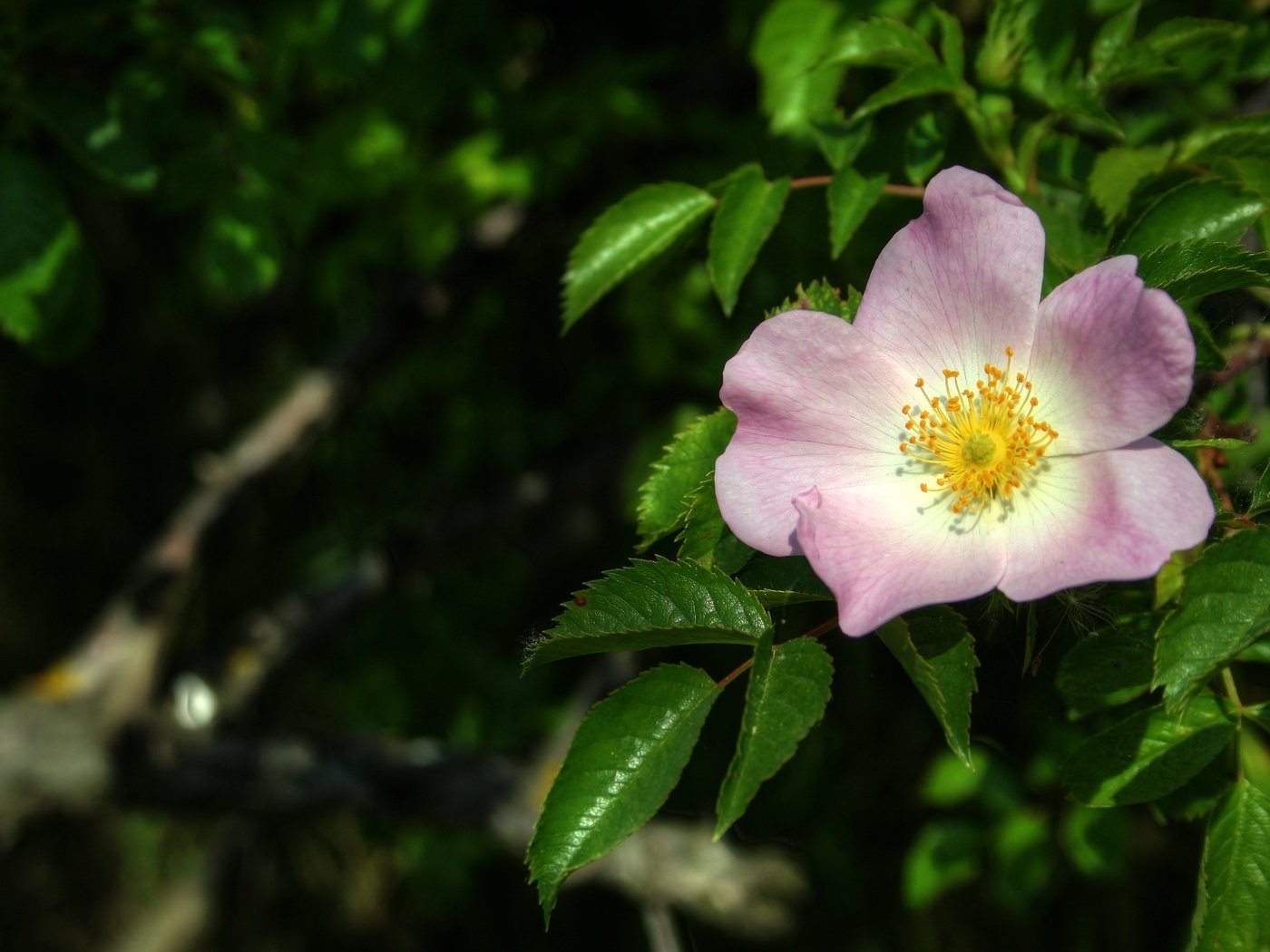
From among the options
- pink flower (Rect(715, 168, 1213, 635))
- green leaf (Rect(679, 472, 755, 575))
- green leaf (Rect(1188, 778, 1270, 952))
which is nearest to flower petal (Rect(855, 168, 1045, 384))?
pink flower (Rect(715, 168, 1213, 635))

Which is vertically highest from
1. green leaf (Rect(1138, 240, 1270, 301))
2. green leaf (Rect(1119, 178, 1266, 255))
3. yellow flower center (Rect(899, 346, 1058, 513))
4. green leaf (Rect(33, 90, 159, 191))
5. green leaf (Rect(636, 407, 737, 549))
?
green leaf (Rect(33, 90, 159, 191))

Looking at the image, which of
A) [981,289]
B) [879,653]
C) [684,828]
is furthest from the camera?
[684,828]

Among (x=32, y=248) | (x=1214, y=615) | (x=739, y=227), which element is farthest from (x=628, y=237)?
(x=32, y=248)

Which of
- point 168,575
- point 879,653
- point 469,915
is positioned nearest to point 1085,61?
point 879,653

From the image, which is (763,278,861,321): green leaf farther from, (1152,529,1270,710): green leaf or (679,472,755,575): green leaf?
(1152,529,1270,710): green leaf

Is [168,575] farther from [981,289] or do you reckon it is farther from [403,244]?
[981,289]

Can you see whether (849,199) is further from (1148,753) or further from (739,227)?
(1148,753)
